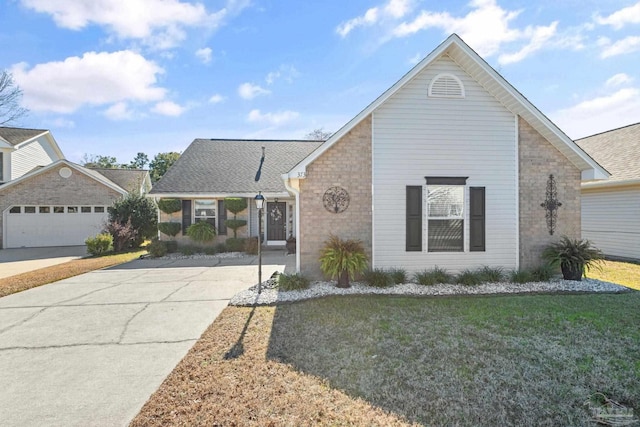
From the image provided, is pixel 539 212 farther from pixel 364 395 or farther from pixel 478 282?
pixel 364 395

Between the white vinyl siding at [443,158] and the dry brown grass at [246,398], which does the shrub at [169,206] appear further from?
the dry brown grass at [246,398]

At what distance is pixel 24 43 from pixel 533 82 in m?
18.9

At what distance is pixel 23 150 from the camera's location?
20.2m

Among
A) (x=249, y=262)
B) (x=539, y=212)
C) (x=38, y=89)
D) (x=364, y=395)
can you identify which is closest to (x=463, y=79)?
(x=539, y=212)

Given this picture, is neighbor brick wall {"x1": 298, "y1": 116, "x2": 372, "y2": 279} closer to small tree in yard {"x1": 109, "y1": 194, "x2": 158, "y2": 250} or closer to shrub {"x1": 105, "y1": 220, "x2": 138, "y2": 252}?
shrub {"x1": 105, "y1": 220, "x2": 138, "y2": 252}

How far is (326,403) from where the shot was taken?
114 inches

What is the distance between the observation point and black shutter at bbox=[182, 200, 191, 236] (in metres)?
13.9

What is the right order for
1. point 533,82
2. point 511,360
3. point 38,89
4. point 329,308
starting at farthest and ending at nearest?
point 38,89, point 533,82, point 329,308, point 511,360

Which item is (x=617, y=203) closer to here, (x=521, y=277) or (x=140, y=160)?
(x=521, y=277)

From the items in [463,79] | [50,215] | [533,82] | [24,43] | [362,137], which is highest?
[24,43]

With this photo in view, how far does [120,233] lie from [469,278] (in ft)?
50.8

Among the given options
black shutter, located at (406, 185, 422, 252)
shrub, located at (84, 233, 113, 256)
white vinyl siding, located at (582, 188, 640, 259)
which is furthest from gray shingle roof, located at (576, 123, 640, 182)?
shrub, located at (84, 233, 113, 256)

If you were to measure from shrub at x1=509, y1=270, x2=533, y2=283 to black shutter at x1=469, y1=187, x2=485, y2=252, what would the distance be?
3.61 feet

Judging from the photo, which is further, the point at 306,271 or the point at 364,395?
the point at 306,271
